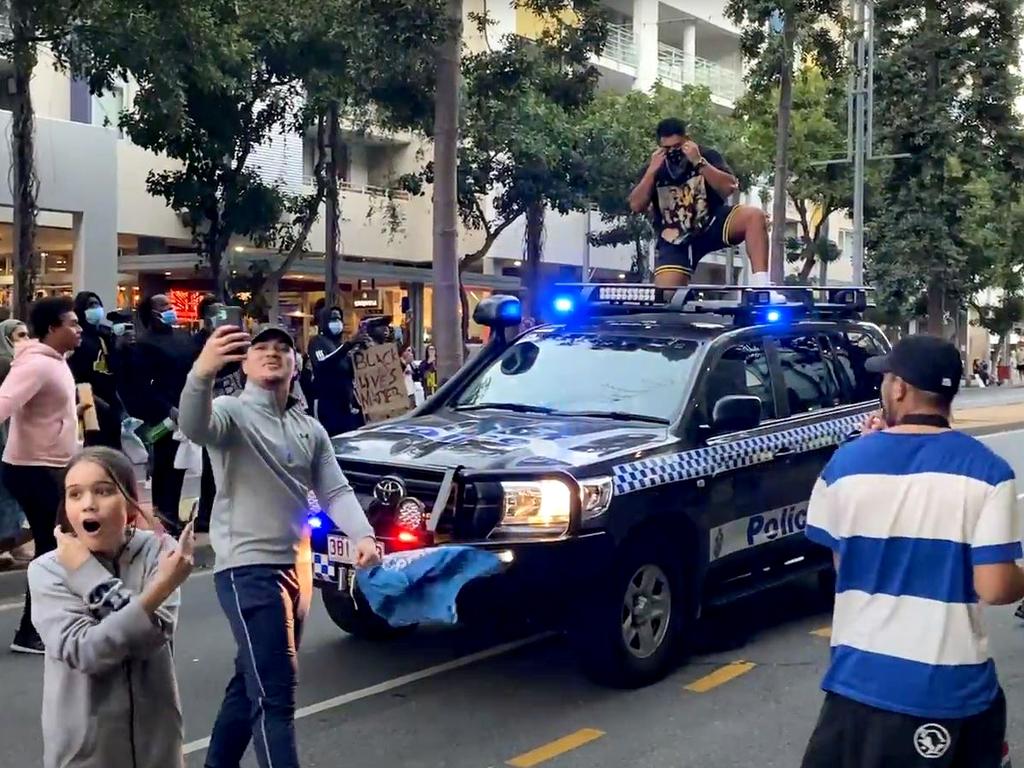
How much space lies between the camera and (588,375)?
23.8ft

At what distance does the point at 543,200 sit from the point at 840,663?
2463 centimetres

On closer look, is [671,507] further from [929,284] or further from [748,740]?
[929,284]

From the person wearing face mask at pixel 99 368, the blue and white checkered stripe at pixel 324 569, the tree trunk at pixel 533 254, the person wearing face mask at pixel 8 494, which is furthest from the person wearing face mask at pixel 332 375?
the tree trunk at pixel 533 254

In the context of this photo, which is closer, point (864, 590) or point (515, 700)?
point (864, 590)

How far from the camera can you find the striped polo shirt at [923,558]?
3.24m

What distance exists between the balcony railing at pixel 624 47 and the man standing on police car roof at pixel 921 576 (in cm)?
3472

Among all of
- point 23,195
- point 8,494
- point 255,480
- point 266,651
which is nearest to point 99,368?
point 8,494

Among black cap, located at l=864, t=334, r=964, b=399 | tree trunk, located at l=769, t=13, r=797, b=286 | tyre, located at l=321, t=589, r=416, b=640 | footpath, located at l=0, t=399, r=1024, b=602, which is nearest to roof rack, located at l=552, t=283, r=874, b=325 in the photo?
tyre, located at l=321, t=589, r=416, b=640

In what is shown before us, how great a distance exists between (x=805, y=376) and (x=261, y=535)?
14.1ft

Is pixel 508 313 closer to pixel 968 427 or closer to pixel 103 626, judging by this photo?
pixel 103 626

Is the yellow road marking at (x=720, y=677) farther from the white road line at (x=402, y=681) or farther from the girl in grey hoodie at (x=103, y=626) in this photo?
the girl in grey hoodie at (x=103, y=626)

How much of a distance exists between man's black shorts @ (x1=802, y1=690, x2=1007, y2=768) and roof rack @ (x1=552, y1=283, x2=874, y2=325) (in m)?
4.25

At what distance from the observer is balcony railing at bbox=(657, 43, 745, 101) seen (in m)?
40.5

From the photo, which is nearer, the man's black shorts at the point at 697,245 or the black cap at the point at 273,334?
the black cap at the point at 273,334
